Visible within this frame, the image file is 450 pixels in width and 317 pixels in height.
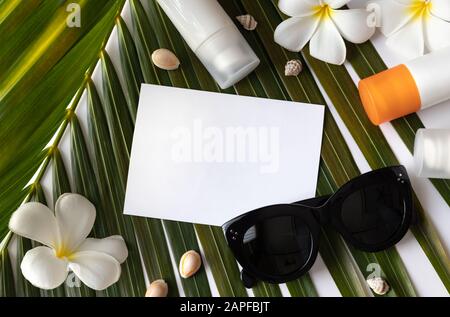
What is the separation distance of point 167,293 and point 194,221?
90 millimetres

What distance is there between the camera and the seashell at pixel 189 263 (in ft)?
1.97

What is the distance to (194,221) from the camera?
620mm

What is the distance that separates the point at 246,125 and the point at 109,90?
17 cm

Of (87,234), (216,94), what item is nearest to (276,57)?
(216,94)

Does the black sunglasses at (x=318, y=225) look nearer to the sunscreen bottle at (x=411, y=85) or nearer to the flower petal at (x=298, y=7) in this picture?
the sunscreen bottle at (x=411, y=85)

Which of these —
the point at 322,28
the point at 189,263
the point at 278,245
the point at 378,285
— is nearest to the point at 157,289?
the point at 189,263

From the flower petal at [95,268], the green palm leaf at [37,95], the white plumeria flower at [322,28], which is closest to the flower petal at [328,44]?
the white plumeria flower at [322,28]

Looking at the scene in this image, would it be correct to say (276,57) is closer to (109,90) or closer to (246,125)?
(246,125)

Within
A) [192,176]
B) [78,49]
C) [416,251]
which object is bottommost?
[416,251]

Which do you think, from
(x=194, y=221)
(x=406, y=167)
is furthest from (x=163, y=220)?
(x=406, y=167)

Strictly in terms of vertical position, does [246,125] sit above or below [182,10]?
below

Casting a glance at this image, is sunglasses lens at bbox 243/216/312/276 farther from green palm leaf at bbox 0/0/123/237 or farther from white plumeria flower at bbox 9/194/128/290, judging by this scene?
green palm leaf at bbox 0/0/123/237

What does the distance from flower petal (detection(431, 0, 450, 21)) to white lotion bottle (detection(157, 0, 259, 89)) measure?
21cm

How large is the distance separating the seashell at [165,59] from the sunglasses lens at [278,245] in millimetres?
215
